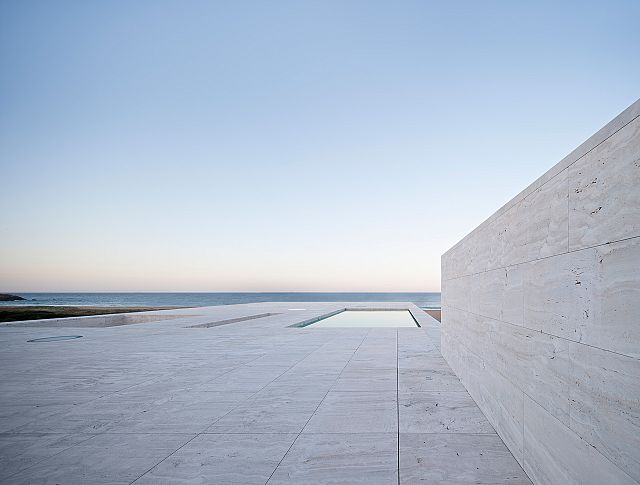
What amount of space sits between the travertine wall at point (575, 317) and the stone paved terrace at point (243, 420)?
2.28 feet

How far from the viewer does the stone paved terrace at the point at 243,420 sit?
10.7ft

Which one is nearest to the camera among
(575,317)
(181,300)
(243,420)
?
(575,317)

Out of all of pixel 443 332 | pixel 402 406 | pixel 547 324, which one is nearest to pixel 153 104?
pixel 443 332

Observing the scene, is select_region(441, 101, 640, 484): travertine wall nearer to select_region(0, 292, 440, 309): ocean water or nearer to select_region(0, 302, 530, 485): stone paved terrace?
select_region(0, 302, 530, 485): stone paved terrace

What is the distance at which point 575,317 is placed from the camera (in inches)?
91.0

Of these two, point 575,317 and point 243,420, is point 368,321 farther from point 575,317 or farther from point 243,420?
point 575,317

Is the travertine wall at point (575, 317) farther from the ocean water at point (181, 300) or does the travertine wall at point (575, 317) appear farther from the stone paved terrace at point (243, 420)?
the ocean water at point (181, 300)

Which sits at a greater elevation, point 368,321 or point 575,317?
point 575,317

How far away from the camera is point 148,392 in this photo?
5664 millimetres

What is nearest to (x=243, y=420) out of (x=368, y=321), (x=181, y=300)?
(x=368, y=321)

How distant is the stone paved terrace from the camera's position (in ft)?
10.7

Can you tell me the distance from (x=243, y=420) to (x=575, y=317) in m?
3.39

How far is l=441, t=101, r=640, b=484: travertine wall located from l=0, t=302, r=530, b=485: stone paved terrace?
70cm

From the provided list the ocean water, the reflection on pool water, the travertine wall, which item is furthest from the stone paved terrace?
the ocean water
